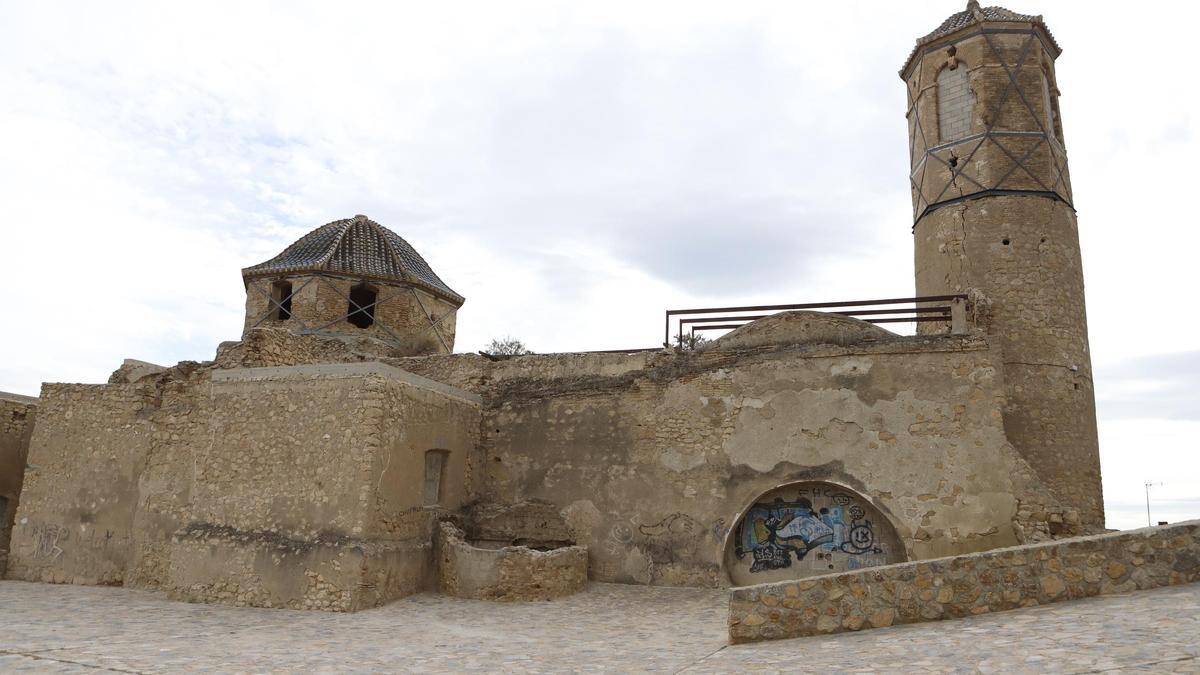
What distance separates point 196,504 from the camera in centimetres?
1248

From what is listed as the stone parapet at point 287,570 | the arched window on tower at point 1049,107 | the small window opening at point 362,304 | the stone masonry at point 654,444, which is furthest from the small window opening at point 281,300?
the arched window on tower at point 1049,107

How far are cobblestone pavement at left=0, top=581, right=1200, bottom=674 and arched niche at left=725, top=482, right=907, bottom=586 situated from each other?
3.49ft

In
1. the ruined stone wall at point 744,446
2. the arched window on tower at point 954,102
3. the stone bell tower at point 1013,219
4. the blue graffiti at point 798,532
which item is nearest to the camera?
the ruined stone wall at point 744,446

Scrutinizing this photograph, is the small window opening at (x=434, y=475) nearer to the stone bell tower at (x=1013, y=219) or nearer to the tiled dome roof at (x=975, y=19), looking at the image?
the stone bell tower at (x=1013, y=219)

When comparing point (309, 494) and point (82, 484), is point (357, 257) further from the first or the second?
point (309, 494)

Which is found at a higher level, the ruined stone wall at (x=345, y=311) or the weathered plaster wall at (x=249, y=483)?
the ruined stone wall at (x=345, y=311)

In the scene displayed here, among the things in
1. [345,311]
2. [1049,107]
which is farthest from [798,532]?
[345,311]

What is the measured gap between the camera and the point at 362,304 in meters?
22.1

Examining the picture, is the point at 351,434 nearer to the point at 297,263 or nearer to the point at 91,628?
the point at 91,628

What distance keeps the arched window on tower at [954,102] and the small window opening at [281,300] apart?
54.7 feet

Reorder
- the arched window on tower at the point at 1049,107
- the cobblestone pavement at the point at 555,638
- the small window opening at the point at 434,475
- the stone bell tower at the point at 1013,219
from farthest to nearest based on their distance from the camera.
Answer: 1. the arched window on tower at the point at 1049,107
2. the stone bell tower at the point at 1013,219
3. the small window opening at the point at 434,475
4. the cobblestone pavement at the point at 555,638

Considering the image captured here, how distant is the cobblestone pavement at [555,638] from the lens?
573 centimetres

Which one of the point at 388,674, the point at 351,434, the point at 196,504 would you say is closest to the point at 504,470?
the point at 351,434

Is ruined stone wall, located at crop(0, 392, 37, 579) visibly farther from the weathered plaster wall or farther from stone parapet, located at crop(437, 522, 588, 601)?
stone parapet, located at crop(437, 522, 588, 601)
